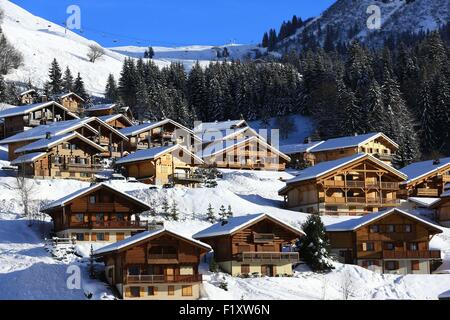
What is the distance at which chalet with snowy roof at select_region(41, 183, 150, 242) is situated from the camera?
163 ft

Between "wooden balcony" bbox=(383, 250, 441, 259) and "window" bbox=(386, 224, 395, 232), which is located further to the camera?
"window" bbox=(386, 224, 395, 232)

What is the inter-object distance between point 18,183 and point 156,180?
16.5 meters

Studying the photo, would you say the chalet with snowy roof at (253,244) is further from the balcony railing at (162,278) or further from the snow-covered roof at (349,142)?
the snow-covered roof at (349,142)

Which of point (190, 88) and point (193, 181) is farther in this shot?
point (190, 88)

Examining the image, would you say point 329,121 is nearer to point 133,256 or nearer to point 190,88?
point 190,88

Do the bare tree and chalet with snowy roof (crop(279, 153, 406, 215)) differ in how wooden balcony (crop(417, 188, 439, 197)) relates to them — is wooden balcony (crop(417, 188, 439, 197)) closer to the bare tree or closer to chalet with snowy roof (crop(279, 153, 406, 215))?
chalet with snowy roof (crop(279, 153, 406, 215))

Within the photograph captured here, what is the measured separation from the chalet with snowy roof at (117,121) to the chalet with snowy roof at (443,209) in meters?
40.6

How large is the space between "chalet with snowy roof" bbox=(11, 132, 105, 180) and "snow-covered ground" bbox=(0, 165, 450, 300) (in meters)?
2.10

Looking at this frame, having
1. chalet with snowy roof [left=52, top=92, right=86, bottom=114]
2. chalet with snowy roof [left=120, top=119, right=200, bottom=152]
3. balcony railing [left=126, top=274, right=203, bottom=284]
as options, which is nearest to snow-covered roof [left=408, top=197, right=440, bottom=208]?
chalet with snowy roof [left=120, top=119, right=200, bottom=152]

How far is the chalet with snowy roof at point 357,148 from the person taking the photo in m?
87.5

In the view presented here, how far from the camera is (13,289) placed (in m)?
37.7

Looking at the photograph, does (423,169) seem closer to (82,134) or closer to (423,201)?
(423,201)

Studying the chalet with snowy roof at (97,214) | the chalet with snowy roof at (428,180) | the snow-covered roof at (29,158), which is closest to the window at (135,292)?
the chalet with snowy roof at (97,214)
